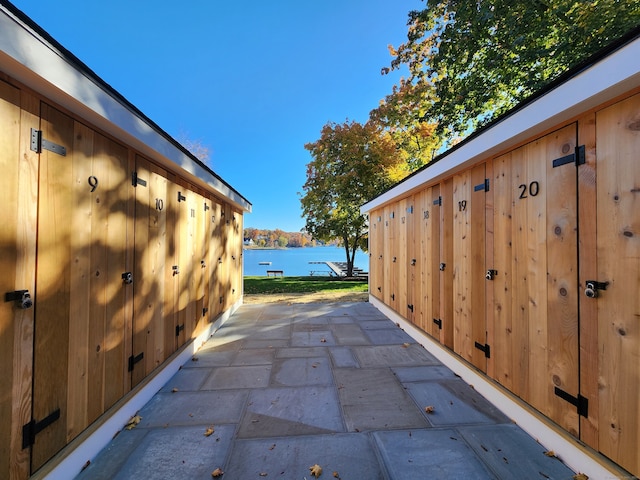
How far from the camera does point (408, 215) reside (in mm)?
4461

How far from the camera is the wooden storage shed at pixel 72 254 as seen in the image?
1.30m

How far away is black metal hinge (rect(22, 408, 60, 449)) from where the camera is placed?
53.5 inches

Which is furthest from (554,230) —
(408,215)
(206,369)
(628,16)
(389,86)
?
(389,86)

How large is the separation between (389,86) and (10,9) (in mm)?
10259

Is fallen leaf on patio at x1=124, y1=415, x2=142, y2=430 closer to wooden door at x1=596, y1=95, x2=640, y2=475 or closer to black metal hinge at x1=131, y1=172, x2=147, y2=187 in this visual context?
black metal hinge at x1=131, y1=172, x2=147, y2=187

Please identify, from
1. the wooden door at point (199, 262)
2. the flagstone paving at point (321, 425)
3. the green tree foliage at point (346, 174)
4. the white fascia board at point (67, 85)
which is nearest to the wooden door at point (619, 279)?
the flagstone paving at point (321, 425)

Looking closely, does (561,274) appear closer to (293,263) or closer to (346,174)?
(346,174)

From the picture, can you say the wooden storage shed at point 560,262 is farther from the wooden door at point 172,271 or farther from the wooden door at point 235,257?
the wooden door at point 235,257

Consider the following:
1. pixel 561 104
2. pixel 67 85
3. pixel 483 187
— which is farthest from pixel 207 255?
A: pixel 561 104

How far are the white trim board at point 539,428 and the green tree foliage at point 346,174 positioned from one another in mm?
8850

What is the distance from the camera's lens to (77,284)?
1714 mm

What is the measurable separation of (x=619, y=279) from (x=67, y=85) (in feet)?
11.1

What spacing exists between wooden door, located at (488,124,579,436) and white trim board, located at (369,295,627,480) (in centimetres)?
8

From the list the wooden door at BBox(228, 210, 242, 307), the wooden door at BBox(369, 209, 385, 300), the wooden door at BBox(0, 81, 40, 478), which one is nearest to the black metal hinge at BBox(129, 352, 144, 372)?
the wooden door at BBox(0, 81, 40, 478)
